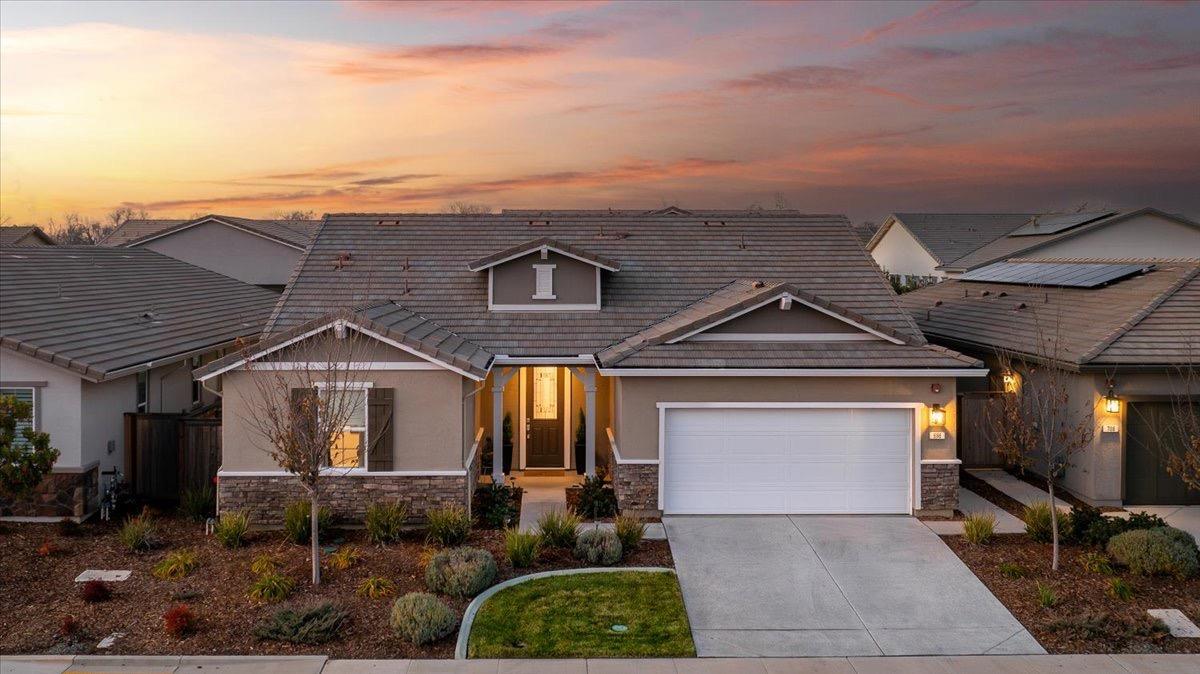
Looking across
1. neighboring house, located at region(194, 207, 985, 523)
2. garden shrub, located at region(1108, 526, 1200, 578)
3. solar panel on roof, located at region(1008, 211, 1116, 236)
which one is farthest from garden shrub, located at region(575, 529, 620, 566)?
solar panel on roof, located at region(1008, 211, 1116, 236)

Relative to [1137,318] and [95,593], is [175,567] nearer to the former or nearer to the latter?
[95,593]

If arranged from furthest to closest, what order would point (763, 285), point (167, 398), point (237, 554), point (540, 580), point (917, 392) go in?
point (167, 398), point (763, 285), point (917, 392), point (237, 554), point (540, 580)

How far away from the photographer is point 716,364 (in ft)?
50.1

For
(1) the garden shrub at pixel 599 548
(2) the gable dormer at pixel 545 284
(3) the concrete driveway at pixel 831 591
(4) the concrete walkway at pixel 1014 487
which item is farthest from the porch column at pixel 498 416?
(4) the concrete walkway at pixel 1014 487

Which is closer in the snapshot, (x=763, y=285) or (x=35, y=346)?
(x=35, y=346)

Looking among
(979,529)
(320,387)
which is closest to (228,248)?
(320,387)

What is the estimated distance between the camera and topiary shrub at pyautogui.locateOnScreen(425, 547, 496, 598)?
451 inches

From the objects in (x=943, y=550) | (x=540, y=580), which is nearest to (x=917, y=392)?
(x=943, y=550)

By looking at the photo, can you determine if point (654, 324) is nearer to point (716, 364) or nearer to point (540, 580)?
point (716, 364)

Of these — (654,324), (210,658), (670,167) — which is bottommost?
(210,658)

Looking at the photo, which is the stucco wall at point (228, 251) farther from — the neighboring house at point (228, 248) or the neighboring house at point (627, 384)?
the neighboring house at point (627, 384)

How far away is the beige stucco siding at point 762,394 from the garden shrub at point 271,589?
610 centimetres

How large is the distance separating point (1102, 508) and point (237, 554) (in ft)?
46.9

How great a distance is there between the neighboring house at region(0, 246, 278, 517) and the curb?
7.83m
